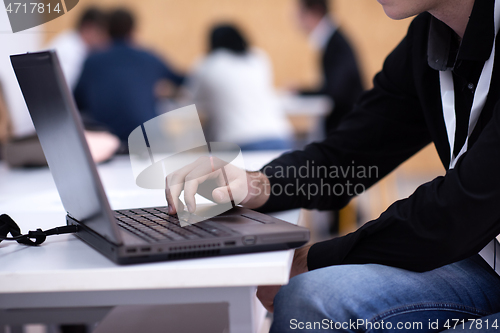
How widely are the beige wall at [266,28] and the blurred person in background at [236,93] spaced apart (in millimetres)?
2211

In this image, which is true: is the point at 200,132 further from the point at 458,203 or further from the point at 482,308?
the point at 482,308

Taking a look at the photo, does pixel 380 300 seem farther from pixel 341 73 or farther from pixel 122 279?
pixel 341 73

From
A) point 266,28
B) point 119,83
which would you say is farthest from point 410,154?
point 266,28

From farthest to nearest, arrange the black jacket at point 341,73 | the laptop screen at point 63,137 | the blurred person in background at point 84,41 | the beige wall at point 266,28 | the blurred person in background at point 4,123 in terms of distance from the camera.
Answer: the beige wall at point 266,28 → the blurred person in background at point 84,41 → the black jacket at point 341,73 → the blurred person in background at point 4,123 → the laptop screen at point 63,137

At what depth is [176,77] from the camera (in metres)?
3.31

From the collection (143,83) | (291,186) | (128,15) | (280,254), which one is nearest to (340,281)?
(280,254)

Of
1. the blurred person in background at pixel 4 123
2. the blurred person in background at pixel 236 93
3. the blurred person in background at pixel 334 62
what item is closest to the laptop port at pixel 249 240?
the blurred person in background at pixel 4 123

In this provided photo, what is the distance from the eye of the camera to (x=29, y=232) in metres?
0.65

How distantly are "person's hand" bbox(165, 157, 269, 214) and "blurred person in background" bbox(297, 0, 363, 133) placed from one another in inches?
101

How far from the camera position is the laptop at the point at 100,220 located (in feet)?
1.72

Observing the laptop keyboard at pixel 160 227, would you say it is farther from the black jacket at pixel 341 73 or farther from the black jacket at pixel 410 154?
the black jacket at pixel 341 73

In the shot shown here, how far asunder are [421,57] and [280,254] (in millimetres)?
550

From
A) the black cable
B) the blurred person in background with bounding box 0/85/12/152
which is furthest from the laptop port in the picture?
the blurred person in background with bounding box 0/85/12/152

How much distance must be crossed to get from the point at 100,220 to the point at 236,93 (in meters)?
2.29
